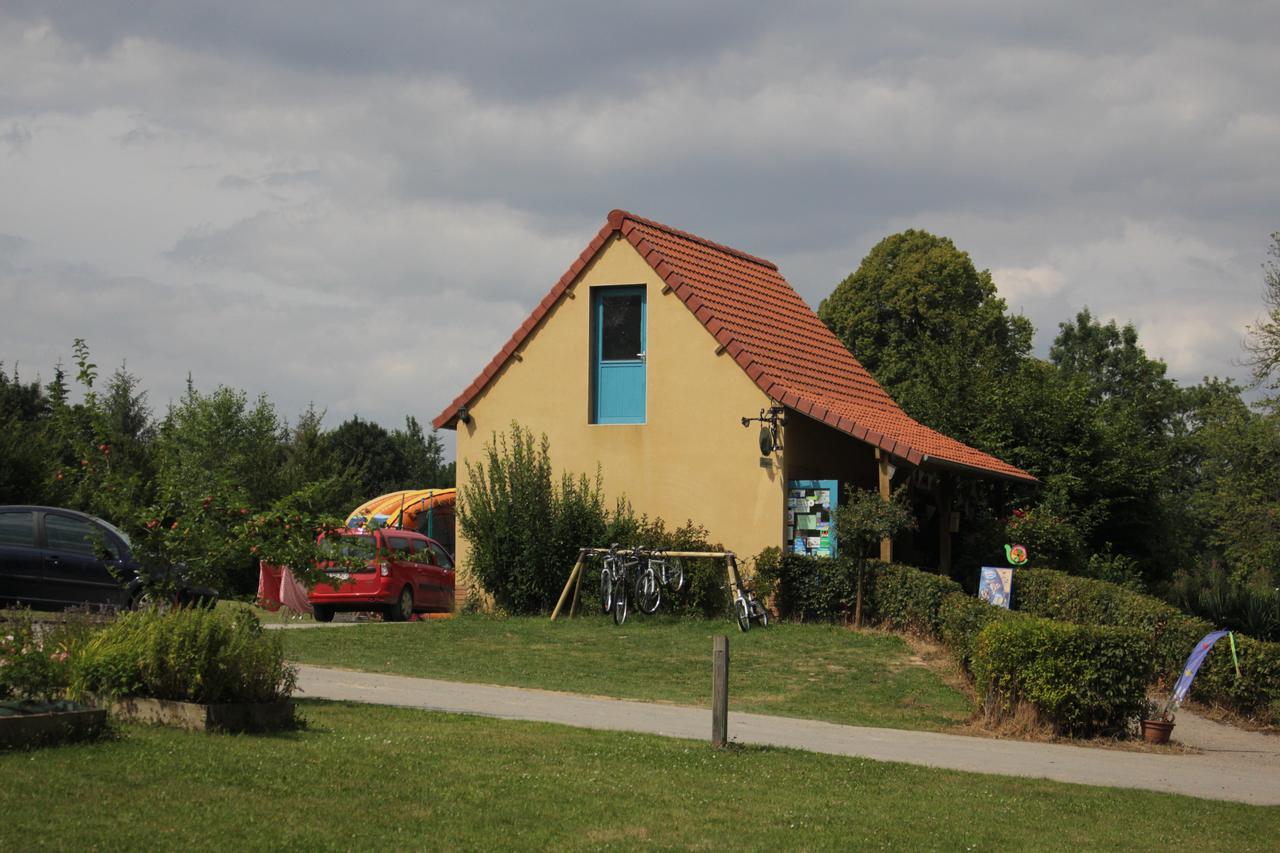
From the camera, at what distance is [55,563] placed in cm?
1853

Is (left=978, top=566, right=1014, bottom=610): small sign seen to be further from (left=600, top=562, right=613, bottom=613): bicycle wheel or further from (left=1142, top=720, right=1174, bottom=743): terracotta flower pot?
(left=600, top=562, right=613, bottom=613): bicycle wheel

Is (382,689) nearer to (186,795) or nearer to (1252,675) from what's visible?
(186,795)

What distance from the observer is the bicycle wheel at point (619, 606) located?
22.9m

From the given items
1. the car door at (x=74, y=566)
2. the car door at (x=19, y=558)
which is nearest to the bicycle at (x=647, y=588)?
the car door at (x=74, y=566)

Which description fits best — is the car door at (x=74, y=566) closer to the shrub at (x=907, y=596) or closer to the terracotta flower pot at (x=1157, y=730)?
the shrub at (x=907, y=596)

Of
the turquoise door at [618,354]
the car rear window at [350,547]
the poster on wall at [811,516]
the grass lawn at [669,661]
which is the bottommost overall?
the grass lawn at [669,661]

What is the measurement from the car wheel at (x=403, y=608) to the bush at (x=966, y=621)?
1143cm

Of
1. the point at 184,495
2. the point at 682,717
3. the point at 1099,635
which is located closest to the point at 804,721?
the point at 682,717

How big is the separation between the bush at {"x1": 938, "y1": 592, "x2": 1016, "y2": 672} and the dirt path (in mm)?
2473

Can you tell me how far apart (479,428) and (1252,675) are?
14681 millimetres

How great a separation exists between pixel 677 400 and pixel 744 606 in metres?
4.72

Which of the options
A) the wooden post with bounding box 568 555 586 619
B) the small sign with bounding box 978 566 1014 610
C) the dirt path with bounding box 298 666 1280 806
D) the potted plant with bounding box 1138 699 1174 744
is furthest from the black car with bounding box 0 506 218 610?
the potted plant with bounding box 1138 699 1174 744

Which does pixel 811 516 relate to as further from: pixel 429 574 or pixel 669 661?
pixel 429 574

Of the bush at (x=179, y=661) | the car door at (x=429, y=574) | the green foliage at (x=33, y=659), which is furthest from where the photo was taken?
the car door at (x=429, y=574)
